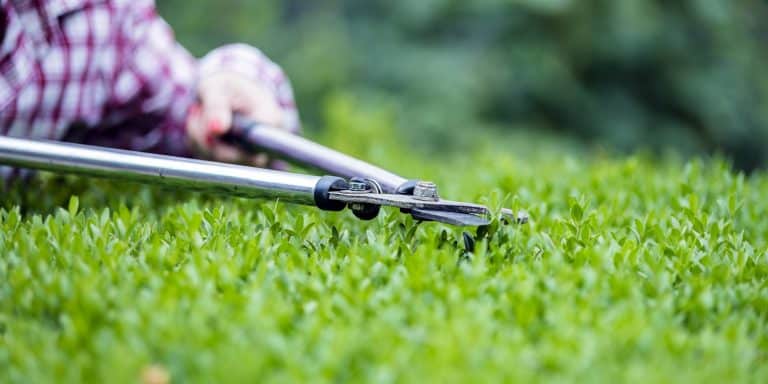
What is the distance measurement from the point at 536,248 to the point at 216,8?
633 cm

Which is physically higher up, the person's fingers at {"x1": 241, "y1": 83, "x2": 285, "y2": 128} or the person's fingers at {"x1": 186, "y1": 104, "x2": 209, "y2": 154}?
the person's fingers at {"x1": 241, "y1": 83, "x2": 285, "y2": 128}

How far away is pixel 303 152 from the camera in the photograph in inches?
107

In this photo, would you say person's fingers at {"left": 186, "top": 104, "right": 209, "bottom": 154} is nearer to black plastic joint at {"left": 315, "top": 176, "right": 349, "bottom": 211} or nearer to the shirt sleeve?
the shirt sleeve

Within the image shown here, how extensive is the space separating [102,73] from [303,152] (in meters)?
0.87

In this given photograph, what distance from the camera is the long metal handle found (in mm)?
2297

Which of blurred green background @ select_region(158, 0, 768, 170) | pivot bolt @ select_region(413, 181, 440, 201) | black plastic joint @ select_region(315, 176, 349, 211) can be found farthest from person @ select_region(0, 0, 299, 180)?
blurred green background @ select_region(158, 0, 768, 170)

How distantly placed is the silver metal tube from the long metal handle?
0.24m

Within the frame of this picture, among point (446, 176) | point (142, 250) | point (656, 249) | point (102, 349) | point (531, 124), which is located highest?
point (531, 124)

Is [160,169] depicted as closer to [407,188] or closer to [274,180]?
[274,180]

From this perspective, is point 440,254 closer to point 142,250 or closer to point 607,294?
point 607,294

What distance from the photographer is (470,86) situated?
826 cm

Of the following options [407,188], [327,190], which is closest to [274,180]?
[327,190]

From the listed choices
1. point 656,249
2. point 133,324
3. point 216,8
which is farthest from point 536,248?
point 216,8

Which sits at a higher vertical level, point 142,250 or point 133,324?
point 142,250
